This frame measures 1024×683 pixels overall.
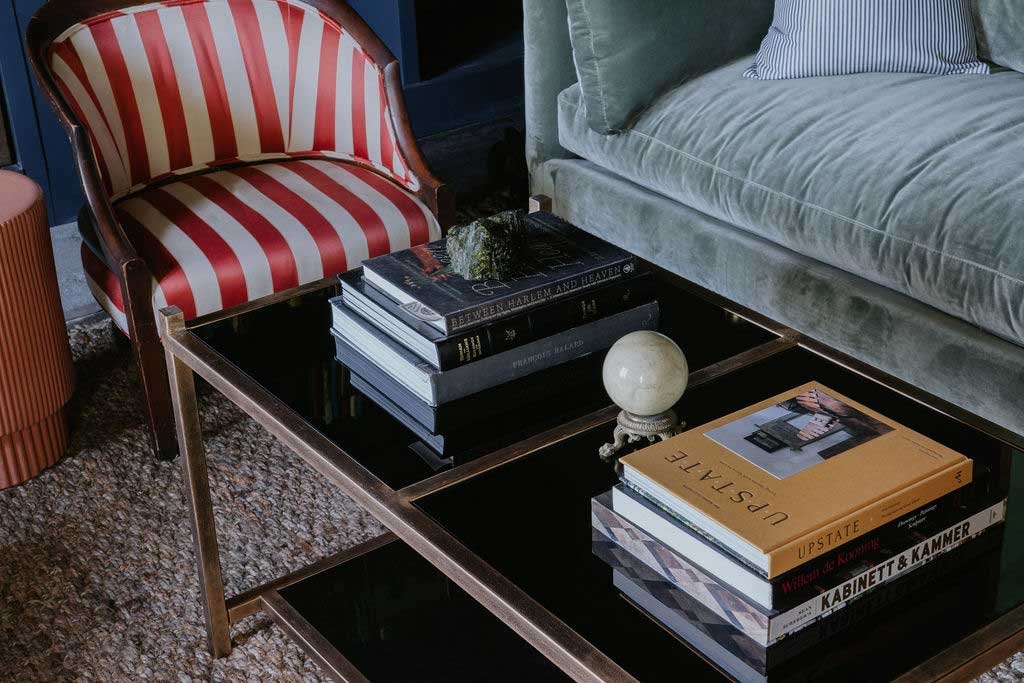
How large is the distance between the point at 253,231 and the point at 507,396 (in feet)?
2.84

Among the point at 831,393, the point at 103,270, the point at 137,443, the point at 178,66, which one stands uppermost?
the point at 178,66

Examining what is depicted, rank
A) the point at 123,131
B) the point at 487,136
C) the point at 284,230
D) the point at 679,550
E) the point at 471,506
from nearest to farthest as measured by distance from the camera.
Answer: the point at 679,550
the point at 471,506
the point at 284,230
the point at 123,131
the point at 487,136

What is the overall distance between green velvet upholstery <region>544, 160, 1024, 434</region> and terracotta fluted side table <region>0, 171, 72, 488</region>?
3.52 ft

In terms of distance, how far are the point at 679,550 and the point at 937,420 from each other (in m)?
0.41

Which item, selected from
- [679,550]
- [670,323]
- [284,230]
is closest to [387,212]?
[284,230]

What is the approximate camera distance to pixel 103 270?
2.04 metres

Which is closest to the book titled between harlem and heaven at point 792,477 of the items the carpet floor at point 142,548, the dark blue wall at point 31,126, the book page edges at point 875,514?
the book page edges at point 875,514

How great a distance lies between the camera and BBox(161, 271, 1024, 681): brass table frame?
98 centimetres

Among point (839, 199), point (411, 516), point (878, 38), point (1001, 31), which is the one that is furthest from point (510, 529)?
point (1001, 31)

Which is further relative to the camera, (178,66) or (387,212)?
(178,66)

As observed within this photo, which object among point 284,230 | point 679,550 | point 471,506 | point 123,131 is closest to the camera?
point 679,550

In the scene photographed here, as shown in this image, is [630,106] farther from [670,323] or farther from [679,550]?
[679,550]

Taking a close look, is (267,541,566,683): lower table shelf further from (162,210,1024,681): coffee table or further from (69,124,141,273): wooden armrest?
(69,124,141,273): wooden armrest

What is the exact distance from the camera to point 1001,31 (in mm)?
2182
